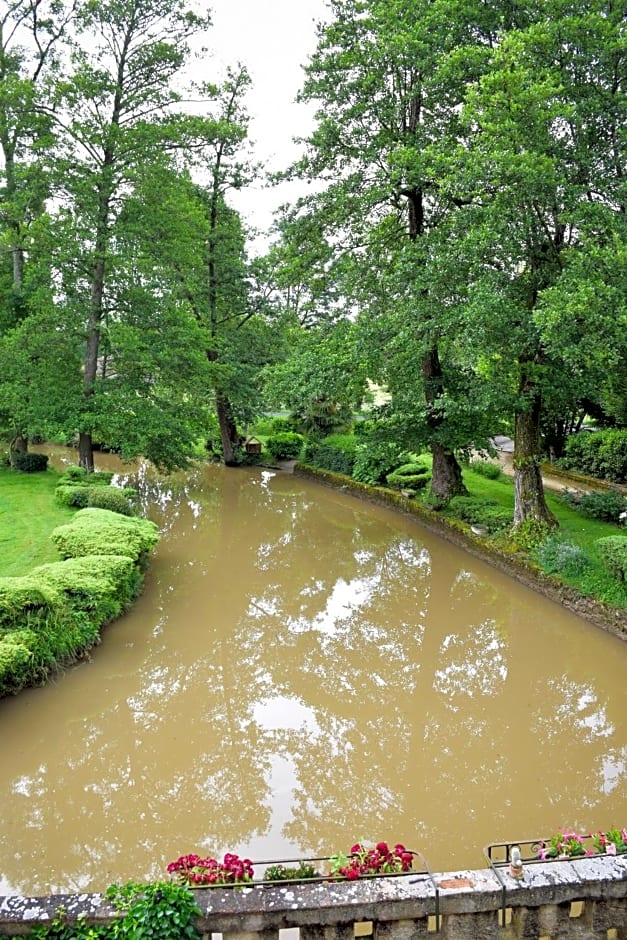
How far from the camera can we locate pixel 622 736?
6715mm

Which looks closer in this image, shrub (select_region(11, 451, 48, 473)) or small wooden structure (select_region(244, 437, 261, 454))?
shrub (select_region(11, 451, 48, 473))

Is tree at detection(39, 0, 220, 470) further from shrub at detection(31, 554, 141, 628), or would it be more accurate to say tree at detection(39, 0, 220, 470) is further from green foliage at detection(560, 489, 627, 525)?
green foliage at detection(560, 489, 627, 525)

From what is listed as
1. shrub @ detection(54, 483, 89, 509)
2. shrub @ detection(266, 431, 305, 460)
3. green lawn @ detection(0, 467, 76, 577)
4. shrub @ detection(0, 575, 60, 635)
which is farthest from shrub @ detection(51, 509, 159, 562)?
shrub @ detection(266, 431, 305, 460)

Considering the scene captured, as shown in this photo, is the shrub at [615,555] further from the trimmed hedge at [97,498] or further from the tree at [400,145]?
the trimmed hedge at [97,498]

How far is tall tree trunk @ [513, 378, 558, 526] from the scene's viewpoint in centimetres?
1158

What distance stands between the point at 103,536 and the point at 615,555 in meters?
8.16

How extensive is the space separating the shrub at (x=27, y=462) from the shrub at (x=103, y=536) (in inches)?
272

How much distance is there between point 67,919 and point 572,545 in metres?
9.54

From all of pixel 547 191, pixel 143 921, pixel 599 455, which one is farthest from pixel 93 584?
pixel 599 455

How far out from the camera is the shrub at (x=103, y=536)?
965 cm

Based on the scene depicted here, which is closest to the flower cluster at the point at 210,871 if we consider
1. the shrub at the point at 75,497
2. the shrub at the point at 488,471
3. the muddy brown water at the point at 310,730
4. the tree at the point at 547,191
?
the muddy brown water at the point at 310,730

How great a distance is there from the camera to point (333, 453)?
21328 millimetres

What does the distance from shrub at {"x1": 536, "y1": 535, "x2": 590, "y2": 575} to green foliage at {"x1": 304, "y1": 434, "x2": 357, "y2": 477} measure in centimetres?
988

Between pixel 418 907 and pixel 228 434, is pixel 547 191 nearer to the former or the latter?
pixel 418 907
